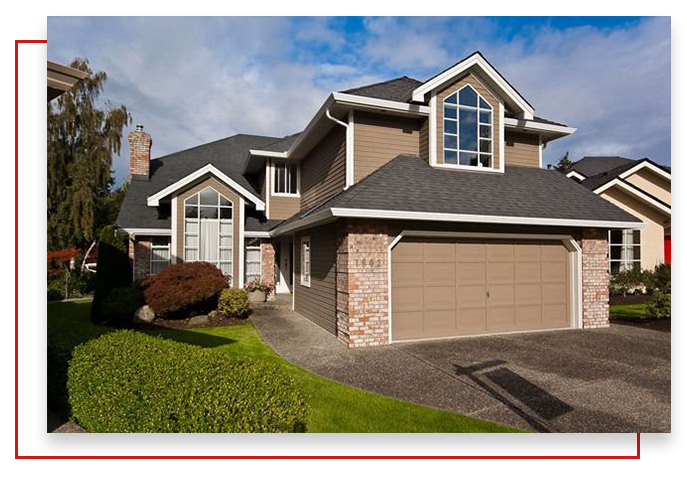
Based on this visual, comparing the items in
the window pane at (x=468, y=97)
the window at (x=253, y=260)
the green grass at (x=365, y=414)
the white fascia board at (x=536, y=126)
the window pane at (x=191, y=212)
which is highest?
the window pane at (x=468, y=97)

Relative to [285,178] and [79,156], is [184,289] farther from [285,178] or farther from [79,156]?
[79,156]

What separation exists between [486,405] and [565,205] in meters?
7.74

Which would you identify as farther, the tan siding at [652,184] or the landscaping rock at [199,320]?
the tan siding at [652,184]

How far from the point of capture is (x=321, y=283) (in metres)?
10.5

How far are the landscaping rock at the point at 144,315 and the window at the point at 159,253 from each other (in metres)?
3.36

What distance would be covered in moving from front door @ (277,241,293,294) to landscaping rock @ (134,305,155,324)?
20.1 feet

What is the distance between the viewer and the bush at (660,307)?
1098 centimetres

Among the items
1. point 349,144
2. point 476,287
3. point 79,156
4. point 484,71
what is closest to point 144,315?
point 349,144

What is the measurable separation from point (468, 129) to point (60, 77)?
391 inches

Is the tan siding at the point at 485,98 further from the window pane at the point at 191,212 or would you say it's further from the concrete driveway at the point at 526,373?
the window pane at the point at 191,212

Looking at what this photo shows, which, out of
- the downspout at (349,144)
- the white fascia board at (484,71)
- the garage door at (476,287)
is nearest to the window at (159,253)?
the downspout at (349,144)
